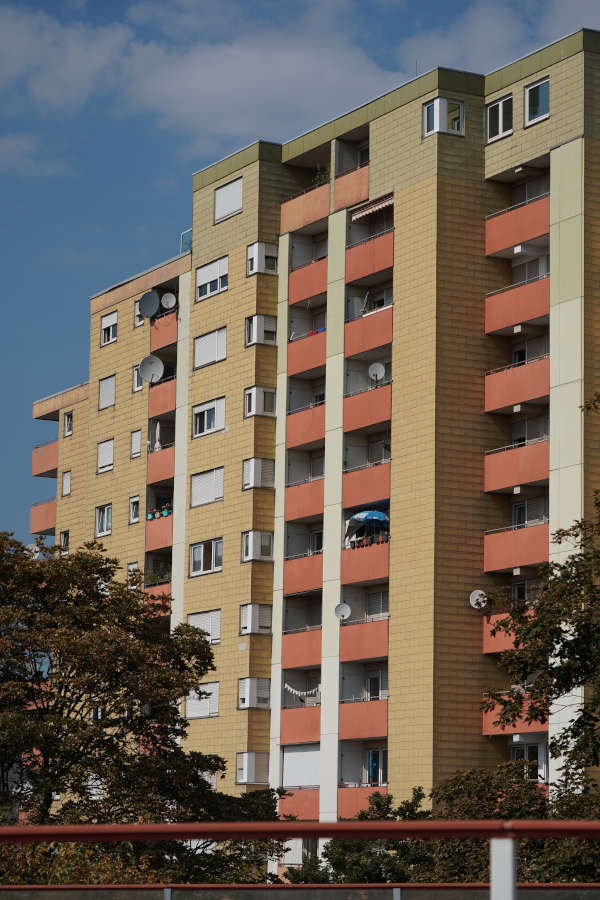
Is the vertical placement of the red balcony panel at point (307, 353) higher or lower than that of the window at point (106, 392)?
lower

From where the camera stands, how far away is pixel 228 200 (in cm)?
6312

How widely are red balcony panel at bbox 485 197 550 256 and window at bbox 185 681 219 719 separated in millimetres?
19194

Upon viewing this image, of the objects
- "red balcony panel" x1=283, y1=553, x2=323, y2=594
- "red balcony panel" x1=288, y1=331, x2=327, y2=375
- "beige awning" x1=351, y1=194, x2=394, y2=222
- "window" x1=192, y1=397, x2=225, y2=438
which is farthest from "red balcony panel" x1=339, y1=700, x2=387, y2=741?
"beige awning" x1=351, y1=194, x2=394, y2=222

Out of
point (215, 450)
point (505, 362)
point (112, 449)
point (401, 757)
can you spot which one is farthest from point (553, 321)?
point (112, 449)

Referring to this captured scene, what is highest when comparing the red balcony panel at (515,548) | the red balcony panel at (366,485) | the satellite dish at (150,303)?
the satellite dish at (150,303)

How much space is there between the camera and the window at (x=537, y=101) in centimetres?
4994

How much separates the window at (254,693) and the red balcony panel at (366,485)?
768 centimetres

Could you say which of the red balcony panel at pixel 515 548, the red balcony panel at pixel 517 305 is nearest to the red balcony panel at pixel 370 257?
the red balcony panel at pixel 517 305

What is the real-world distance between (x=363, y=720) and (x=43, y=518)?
32.1 m

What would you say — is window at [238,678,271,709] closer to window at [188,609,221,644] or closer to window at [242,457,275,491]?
window at [188,609,221,644]

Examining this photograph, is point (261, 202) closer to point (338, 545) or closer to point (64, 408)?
point (338, 545)

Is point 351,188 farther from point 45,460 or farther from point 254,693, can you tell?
point 45,460

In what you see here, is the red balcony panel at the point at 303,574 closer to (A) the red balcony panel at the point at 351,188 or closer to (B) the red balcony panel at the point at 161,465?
(B) the red balcony panel at the point at 161,465

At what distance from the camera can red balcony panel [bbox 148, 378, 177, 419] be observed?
6556 cm
